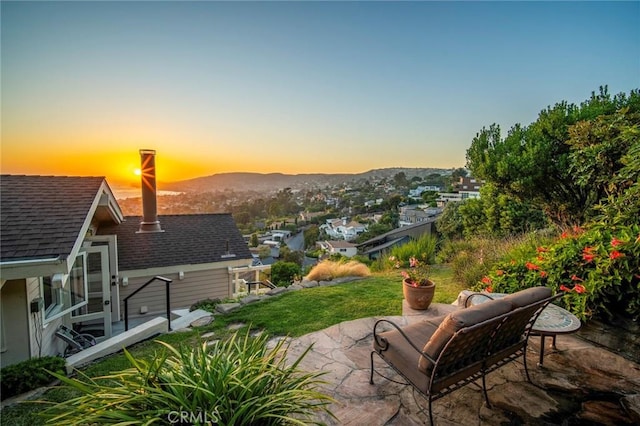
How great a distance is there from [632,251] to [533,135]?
21.1 feet

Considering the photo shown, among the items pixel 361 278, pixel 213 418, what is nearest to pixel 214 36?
pixel 361 278

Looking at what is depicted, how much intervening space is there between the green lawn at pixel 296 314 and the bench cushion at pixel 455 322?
2.24 m

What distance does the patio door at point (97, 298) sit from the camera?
6.19 m

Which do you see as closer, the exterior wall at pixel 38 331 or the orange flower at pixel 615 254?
the orange flower at pixel 615 254

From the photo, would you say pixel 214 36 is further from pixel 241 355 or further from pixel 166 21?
pixel 241 355

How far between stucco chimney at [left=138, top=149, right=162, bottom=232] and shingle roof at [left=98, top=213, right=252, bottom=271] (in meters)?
Answer: 0.30

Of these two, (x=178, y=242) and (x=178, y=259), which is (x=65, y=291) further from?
(x=178, y=242)

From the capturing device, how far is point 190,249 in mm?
9102

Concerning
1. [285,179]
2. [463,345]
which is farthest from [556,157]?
[285,179]

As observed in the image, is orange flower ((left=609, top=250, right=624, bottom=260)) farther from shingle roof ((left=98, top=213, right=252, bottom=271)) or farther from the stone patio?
shingle roof ((left=98, top=213, right=252, bottom=271))

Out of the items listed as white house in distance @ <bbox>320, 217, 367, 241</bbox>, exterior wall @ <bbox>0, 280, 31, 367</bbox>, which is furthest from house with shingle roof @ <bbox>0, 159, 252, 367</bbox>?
white house in distance @ <bbox>320, 217, 367, 241</bbox>

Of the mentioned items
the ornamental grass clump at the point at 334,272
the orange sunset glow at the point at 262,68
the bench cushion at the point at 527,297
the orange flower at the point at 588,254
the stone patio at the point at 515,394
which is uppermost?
the orange sunset glow at the point at 262,68

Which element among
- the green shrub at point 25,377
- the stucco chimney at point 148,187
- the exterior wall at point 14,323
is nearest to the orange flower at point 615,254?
the green shrub at point 25,377

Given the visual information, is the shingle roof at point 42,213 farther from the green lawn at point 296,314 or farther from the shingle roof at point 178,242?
the shingle roof at point 178,242
